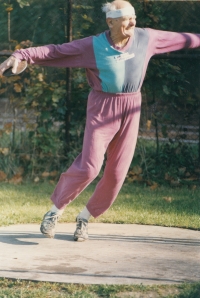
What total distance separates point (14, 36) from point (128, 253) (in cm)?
488

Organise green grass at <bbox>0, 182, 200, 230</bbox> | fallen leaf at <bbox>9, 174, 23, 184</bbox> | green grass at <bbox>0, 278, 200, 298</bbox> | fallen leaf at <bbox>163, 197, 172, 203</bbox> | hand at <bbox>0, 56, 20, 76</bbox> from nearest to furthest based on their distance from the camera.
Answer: green grass at <bbox>0, 278, 200, 298</bbox> < hand at <bbox>0, 56, 20, 76</bbox> < green grass at <bbox>0, 182, 200, 230</bbox> < fallen leaf at <bbox>163, 197, 172, 203</bbox> < fallen leaf at <bbox>9, 174, 23, 184</bbox>


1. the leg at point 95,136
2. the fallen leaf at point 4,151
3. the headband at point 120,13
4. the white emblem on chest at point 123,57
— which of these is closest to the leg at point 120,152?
the leg at point 95,136

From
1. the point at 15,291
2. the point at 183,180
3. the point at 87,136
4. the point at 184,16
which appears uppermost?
the point at 184,16

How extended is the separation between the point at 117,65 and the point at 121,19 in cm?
34

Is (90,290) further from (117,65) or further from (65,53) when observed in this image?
(65,53)

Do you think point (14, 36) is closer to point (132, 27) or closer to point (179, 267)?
point (132, 27)

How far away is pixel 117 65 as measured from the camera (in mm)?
5754

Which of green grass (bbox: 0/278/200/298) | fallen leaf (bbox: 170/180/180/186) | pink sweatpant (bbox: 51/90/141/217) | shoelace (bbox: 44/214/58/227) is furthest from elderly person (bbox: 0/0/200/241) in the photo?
fallen leaf (bbox: 170/180/180/186)

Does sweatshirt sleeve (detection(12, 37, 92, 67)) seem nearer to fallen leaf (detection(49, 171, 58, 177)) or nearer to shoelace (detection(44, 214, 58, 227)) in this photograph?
shoelace (detection(44, 214, 58, 227))

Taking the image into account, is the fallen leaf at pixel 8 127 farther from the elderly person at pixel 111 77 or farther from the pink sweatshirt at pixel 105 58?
the pink sweatshirt at pixel 105 58

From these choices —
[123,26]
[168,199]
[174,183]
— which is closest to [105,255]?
[123,26]

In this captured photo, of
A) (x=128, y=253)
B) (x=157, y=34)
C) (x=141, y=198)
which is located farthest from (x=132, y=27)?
(x=141, y=198)

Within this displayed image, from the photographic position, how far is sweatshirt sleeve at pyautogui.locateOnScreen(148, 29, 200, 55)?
598 centimetres

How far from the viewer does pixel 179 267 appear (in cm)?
526
